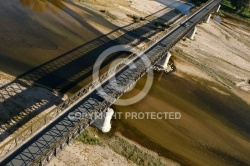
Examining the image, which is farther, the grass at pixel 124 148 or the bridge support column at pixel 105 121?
the bridge support column at pixel 105 121

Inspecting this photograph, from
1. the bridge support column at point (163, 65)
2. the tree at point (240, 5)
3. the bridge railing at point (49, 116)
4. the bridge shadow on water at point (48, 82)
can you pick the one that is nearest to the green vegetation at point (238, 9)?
the tree at point (240, 5)

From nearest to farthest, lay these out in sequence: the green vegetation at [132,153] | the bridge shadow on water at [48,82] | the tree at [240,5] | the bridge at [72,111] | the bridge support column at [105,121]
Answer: the bridge at [72,111]
the bridge shadow on water at [48,82]
the green vegetation at [132,153]
the bridge support column at [105,121]
the tree at [240,5]

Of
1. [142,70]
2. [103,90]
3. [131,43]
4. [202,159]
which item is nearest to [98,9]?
[131,43]

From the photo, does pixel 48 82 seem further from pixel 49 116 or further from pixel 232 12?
pixel 232 12

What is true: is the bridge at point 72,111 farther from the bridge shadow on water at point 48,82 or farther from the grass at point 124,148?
the grass at point 124,148

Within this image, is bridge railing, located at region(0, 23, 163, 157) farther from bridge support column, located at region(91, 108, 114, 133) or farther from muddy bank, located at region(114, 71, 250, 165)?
muddy bank, located at region(114, 71, 250, 165)

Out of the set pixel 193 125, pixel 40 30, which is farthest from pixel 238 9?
pixel 40 30

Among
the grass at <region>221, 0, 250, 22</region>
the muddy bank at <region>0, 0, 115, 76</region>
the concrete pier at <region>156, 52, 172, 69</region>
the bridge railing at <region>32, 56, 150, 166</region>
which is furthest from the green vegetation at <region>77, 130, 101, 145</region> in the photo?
the grass at <region>221, 0, 250, 22</region>
